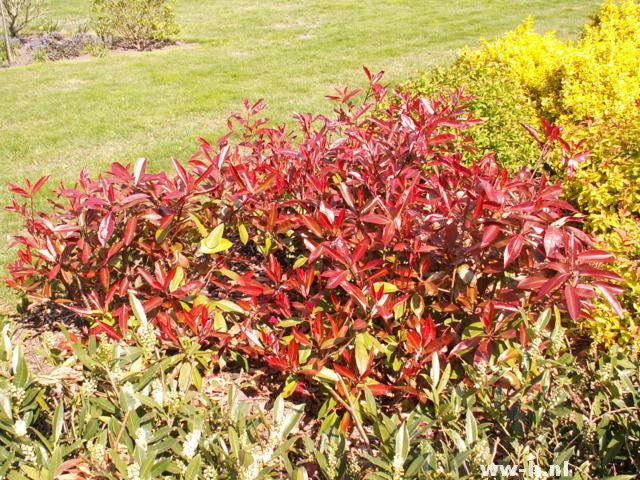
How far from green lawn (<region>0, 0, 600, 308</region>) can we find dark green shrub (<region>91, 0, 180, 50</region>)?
59 centimetres

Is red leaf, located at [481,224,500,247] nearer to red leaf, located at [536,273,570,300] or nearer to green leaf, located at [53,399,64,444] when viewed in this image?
red leaf, located at [536,273,570,300]

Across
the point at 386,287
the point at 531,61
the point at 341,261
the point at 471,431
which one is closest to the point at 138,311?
the point at 341,261

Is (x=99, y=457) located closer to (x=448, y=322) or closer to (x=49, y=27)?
(x=448, y=322)

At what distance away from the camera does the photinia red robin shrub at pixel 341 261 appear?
191 cm

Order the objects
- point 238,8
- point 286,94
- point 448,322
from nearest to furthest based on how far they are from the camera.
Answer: point 448,322
point 286,94
point 238,8

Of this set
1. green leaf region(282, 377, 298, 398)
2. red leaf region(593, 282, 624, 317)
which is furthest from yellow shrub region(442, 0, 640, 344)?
green leaf region(282, 377, 298, 398)

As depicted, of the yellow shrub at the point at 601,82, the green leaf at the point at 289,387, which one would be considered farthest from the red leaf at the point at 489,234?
the yellow shrub at the point at 601,82

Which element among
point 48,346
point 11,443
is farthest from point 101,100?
point 11,443

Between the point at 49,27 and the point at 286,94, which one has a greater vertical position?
the point at 49,27

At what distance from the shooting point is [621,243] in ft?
8.84

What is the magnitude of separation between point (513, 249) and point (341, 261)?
1.83ft

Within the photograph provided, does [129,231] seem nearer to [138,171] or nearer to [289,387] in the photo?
[138,171]

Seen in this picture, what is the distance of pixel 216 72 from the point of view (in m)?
9.02

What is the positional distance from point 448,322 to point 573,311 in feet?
1.96
